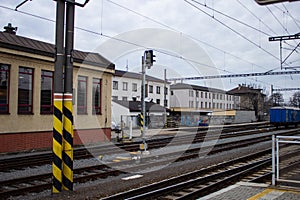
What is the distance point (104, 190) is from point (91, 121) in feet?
46.9

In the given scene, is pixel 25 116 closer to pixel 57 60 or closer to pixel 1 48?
pixel 1 48

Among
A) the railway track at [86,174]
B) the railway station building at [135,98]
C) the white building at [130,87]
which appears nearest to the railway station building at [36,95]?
the railway track at [86,174]

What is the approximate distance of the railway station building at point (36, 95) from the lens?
1703 cm

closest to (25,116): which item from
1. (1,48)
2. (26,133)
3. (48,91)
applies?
(26,133)

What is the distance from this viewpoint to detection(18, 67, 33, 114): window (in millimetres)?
17859

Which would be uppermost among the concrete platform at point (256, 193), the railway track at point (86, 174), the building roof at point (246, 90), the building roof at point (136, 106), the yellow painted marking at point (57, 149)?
the building roof at point (246, 90)

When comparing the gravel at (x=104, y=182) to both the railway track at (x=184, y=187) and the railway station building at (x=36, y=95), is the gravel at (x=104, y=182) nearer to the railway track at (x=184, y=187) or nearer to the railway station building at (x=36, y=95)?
the railway track at (x=184, y=187)

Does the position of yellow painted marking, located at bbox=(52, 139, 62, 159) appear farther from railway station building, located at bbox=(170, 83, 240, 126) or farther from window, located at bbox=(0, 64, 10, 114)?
railway station building, located at bbox=(170, 83, 240, 126)

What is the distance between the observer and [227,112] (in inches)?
2406

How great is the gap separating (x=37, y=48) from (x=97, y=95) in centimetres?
595

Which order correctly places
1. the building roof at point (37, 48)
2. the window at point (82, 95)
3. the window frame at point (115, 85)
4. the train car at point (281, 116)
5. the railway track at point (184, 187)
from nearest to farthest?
the railway track at point (184, 187), the building roof at point (37, 48), the window at point (82, 95), the train car at point (281, 116), the window frame at point (115, 85)

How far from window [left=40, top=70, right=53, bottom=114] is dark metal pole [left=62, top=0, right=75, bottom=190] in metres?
12.1

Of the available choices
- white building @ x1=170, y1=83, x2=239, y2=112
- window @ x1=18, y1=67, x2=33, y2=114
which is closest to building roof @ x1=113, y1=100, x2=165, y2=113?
white building @ x1=170, y1=83, x2=239, y2=112

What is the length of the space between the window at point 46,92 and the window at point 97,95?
3.86 meters
